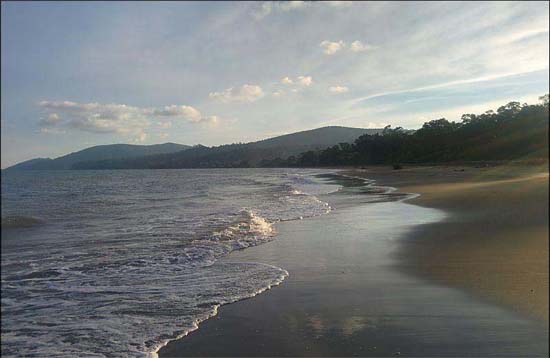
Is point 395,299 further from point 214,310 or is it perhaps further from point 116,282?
point 116,282

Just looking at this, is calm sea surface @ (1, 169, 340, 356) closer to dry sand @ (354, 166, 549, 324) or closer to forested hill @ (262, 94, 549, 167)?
dry sand @ (354, 166, 549, 324)

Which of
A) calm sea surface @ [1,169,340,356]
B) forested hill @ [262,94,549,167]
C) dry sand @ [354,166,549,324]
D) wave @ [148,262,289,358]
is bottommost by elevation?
dry sand @ [354,166,549,324]

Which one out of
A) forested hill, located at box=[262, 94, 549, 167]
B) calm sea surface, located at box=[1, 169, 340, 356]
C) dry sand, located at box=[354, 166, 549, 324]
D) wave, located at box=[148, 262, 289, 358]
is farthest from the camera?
forested hill, located at box=[262, 94, 549, 167]

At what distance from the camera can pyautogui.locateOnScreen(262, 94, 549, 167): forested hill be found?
5356 centimetres

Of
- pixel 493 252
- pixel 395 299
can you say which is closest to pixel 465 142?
pixel 493 252

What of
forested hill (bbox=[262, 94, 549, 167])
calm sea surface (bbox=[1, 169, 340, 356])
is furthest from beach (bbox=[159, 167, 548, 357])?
forested hill (bbox=[262, 94, 549, 167])

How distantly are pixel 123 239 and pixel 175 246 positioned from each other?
7.27 ft

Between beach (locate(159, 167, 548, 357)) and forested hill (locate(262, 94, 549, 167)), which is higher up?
forested hill (locate(262, 94, 549, 167))

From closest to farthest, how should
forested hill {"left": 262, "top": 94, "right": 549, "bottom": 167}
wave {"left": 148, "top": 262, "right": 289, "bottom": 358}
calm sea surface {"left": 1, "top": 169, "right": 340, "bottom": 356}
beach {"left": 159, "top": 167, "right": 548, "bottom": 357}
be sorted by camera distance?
beach {"left": 159, "top": 167, "right": 548, "bottom": 357} → wave {"left": 148, "top": 262, "right": 289, "bottom": 358} → calm sea surface {"left": 1, "top": 169, "right": 340, "bottom": 356} → forested hill {"left": 262, "top": 94, "right": 549, "bottom": 167}

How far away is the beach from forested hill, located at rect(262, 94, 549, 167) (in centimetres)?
3064

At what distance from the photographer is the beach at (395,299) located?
4996mm

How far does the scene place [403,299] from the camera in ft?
21.9

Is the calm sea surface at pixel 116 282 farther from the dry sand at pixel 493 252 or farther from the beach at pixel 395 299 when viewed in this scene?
the dry sand at pixel 493 252

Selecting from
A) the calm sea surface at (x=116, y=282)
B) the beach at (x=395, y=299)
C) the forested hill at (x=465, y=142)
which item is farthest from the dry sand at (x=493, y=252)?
the forested hill at (x=465, y=142)
